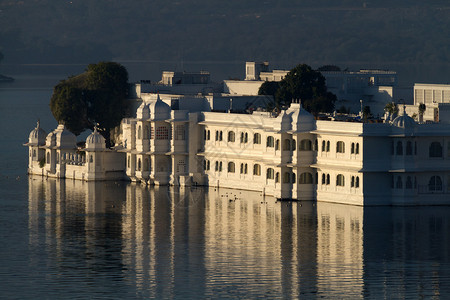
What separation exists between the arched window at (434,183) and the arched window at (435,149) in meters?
1.37

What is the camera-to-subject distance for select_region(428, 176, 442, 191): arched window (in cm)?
10050

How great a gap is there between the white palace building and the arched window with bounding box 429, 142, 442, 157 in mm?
60

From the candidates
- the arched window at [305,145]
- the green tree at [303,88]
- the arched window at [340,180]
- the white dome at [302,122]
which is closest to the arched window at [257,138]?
the white dome at [302,122]

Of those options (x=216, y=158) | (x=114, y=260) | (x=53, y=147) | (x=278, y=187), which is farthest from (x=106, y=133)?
(x=114, y=260)

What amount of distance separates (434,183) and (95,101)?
3539cm

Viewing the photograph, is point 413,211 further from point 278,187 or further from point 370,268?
point 370,268


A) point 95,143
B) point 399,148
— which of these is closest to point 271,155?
point 399,148

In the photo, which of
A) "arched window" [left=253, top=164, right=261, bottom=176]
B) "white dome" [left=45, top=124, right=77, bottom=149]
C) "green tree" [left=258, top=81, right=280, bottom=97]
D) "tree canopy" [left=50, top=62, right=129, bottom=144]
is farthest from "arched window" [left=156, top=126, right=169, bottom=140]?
"green tree" [left=258, top=81, right=280, bottom=97]

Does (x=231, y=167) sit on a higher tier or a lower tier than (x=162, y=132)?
lower

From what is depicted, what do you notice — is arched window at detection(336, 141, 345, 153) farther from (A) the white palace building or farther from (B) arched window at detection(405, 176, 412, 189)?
(B) arched window at detection(405, 176, 412, 189)

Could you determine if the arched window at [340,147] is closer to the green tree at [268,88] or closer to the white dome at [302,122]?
the white dome at [302,122]

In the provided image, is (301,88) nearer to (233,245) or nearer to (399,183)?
(399,183)

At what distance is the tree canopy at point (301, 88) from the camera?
123 m

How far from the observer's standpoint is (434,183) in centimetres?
10056
